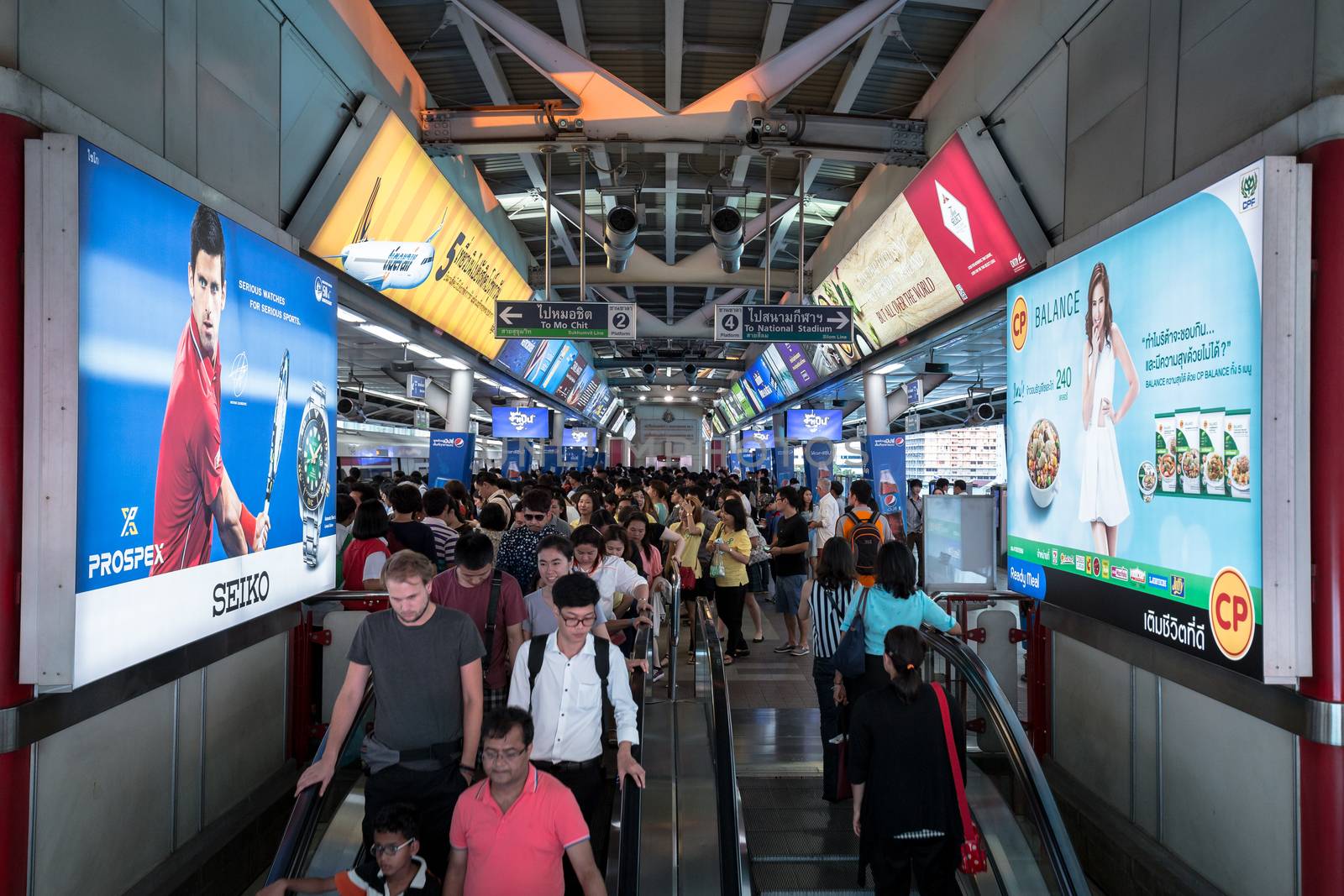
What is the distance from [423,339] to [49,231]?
21.7 feet

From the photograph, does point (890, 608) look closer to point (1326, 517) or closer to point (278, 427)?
point (1326, 517)

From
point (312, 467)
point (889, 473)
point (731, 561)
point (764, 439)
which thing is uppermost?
point (764, 439)

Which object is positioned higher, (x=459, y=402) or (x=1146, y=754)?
(x=459, y=402)

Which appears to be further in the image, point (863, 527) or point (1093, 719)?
point (863, 527)

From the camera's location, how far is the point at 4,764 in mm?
2787

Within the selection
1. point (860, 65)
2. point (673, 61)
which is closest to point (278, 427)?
point (673, 61)

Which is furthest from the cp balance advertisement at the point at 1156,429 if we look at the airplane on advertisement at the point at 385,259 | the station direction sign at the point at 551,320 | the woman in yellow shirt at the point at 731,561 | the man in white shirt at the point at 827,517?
the station direction sign at the point at 551,320

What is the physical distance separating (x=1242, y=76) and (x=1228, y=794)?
319 centimetres

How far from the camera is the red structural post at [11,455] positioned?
277 centimetres

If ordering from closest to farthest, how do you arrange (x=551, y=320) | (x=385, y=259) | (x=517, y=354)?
(x=385, y=259), (x=551, y=320), (x=517, y=354)

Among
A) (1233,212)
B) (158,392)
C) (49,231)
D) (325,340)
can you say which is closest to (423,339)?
(325,340)

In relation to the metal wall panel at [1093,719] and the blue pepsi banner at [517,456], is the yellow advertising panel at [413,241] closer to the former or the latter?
the metal wall panel at [1093,719]

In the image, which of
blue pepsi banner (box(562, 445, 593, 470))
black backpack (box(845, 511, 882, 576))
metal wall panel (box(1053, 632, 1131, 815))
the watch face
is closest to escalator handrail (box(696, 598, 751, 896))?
metal wall panel (box(1053, 632, 1131, 815))

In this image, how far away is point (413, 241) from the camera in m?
8.34
